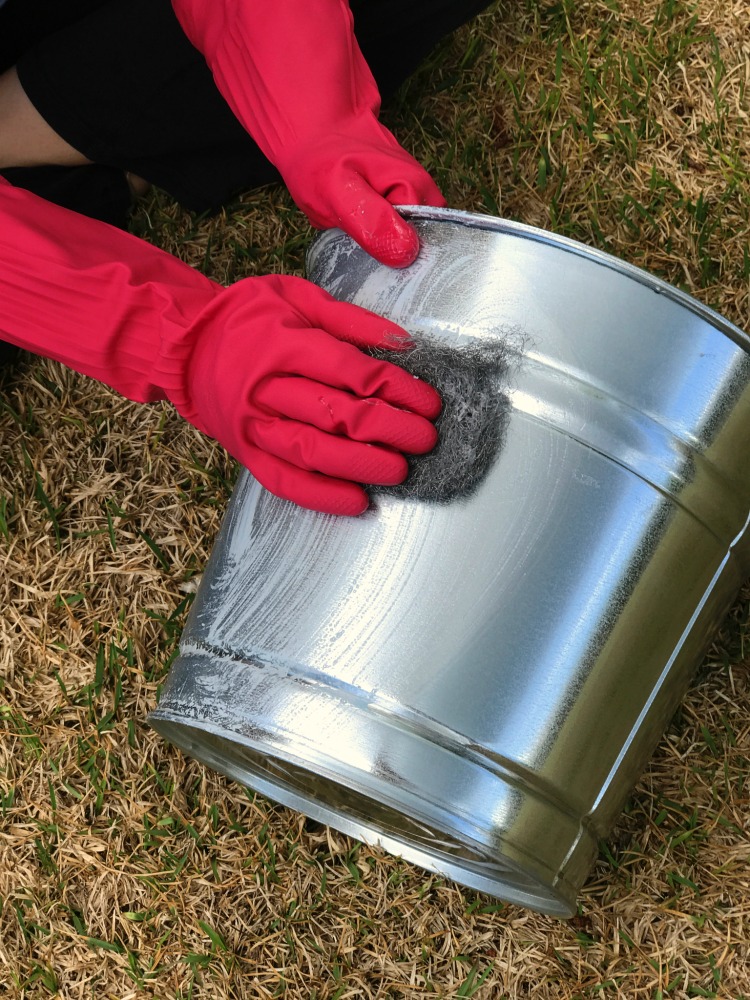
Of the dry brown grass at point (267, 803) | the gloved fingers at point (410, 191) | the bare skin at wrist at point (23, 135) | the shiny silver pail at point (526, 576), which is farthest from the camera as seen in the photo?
the bare skin at wrist at point (23, 135)

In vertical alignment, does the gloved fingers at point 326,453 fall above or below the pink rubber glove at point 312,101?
below

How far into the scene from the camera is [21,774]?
1535 millimetres

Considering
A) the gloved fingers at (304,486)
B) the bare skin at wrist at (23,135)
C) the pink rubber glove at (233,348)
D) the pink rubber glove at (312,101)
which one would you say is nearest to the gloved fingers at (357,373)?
the pink rubber glove at (233,348)

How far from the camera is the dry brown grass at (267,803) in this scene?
1.37 metres

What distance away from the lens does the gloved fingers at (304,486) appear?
981mm

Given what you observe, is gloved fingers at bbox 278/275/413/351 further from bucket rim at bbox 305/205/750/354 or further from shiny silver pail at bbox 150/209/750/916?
bucket rim at bbox 305/205/750/354

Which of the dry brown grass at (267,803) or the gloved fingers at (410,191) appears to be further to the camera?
the dry brown grass at (267,803)

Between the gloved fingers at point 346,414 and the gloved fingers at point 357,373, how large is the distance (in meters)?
0.01

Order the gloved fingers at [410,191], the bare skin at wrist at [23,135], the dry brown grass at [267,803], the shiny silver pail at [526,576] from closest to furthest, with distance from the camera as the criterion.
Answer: the shiny silver pail at [526,576] < the gloved fingers at [410,191] < the dry brown grass at [267,803] < the bare skin at wrist at [23,135]

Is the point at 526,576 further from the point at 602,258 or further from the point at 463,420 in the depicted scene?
the point at 602,258

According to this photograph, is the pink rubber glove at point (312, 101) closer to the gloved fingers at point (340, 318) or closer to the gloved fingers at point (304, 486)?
the gloved fingers at point (340, 318)

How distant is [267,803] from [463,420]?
0.81 m

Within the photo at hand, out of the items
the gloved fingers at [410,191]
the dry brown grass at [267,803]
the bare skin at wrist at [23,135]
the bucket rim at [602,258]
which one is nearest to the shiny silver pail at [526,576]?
the bucket rim at [602,258]

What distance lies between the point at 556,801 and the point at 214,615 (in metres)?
0.44
